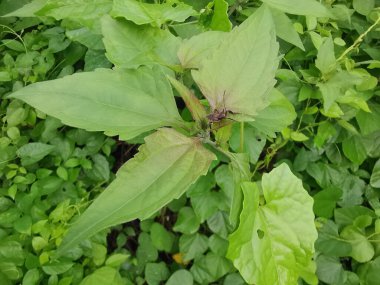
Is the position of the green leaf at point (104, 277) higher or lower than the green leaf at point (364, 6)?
lower

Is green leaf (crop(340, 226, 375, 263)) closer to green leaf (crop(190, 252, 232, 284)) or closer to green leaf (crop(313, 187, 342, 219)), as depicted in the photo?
green leaf (crop(313, 187, 342, 219))

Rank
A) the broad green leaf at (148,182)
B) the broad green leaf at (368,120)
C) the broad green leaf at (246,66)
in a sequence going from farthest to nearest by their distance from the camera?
the broad green leaf at (368,120), the broad green leaf at (246,66), the broad green leaf at (148,182)

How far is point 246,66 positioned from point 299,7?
10.5 inches

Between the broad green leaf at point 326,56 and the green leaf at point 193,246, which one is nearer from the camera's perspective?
the broad green leaf at point 326,56

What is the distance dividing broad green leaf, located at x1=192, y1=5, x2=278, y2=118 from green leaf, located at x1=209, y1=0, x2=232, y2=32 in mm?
169

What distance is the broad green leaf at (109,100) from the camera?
24.1 inches

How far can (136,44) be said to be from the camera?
2.56 feet

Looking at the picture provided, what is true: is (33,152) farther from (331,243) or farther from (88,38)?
(331,243)

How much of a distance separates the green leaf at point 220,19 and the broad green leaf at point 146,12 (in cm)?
5

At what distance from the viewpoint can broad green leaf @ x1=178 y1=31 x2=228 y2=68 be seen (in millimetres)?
747

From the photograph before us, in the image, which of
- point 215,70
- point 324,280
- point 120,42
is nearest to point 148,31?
point 120,42

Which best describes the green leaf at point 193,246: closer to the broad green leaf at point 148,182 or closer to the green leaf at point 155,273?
the green leaf at point 155,273

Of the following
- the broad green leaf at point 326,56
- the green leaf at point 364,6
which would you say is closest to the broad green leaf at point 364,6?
the green leaf at point 364,6

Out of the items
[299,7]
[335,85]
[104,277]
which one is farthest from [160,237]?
[299,7]
